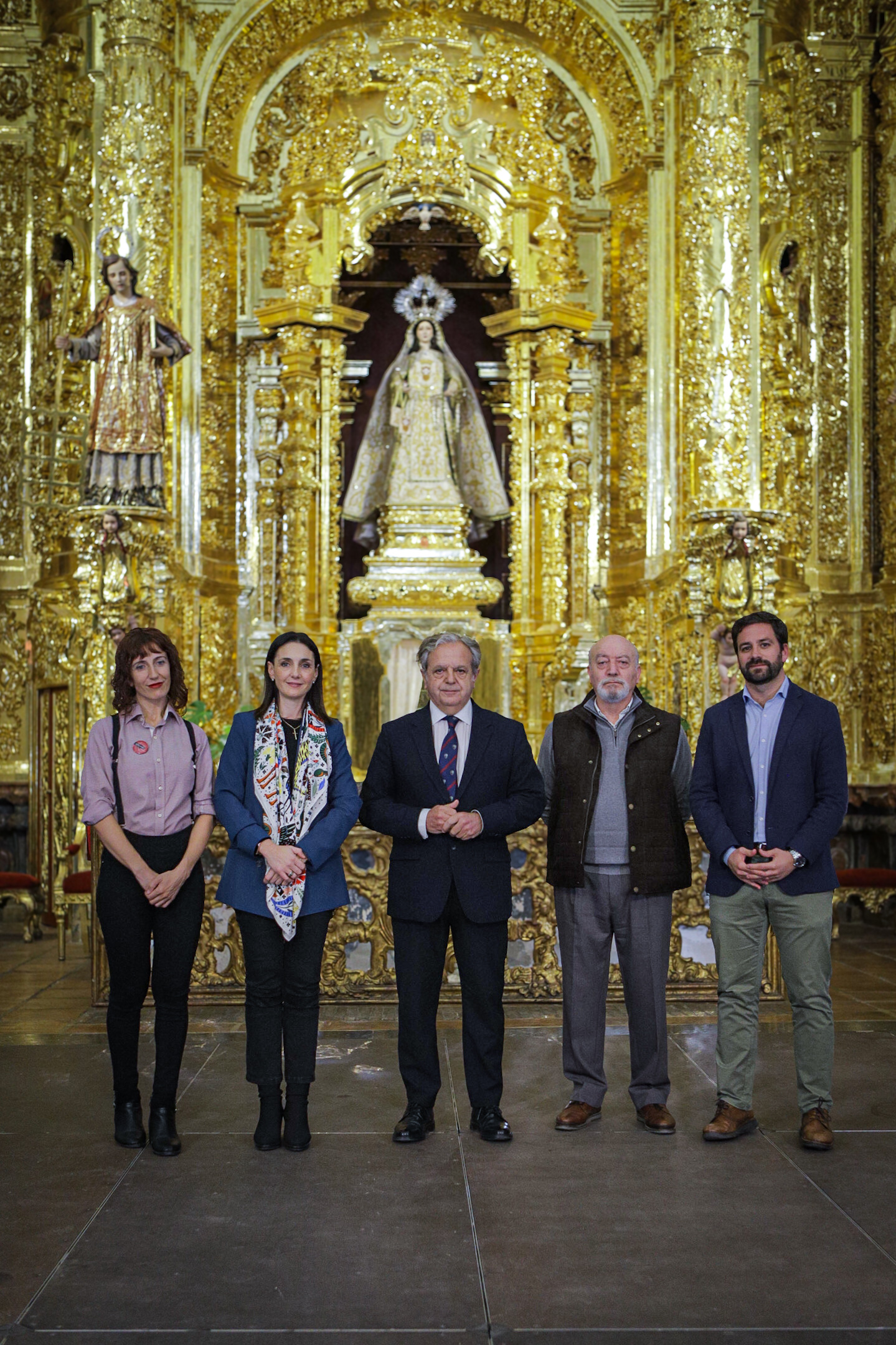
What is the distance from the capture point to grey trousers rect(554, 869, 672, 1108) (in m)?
4.61

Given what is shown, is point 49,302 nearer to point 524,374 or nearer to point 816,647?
point 524,374

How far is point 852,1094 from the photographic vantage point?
16.4ft

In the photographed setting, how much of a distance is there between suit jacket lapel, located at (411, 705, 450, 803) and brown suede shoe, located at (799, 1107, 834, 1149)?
1.51 m

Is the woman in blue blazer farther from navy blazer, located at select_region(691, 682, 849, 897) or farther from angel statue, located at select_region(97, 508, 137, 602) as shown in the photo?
angel statue, located at select_region(97, 508, 137, 602)

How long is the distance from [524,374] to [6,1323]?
33.3ft

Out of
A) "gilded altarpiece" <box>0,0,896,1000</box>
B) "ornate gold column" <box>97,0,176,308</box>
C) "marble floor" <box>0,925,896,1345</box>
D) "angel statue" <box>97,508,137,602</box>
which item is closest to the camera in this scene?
"marble floor" <box>0,925,896,1345</box>

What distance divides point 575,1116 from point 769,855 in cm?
107

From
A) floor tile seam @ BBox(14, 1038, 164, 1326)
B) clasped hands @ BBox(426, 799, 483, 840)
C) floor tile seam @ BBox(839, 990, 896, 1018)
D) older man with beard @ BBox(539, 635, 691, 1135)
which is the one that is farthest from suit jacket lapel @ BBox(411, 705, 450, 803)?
floor tile seam @ BBox(839, 990, 896, 1018)

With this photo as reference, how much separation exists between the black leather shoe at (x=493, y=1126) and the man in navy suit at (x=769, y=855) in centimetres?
63

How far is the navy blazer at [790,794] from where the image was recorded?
4441 mm

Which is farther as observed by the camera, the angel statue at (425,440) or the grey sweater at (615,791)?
the angel statue at (425,440)

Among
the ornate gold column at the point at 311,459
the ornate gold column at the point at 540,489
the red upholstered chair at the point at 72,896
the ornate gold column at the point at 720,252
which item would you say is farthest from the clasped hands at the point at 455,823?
the ornate gold column at the point at 311,459

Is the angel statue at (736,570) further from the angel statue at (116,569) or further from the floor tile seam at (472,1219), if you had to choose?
the floor tile seam at (472,1219)

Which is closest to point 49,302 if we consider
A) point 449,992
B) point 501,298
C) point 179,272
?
point 179,272
